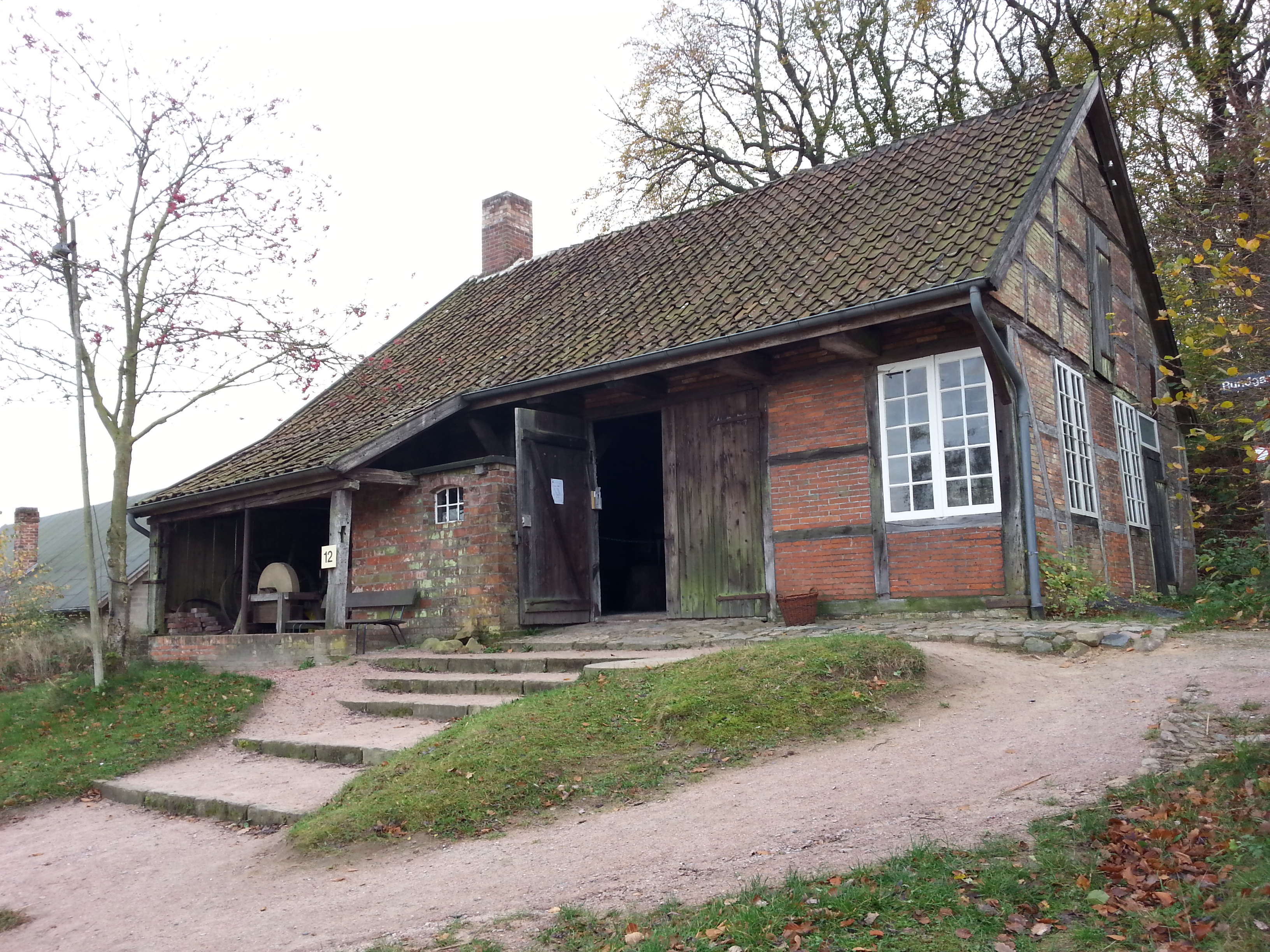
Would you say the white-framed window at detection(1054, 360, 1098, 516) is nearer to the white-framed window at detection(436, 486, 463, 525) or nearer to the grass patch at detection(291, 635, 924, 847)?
the grass patch at detection(291, 635, 924, 847)

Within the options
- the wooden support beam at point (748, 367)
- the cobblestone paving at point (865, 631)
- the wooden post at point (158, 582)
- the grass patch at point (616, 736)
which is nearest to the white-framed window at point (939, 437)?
the cobblestone paving at point (865, 631)

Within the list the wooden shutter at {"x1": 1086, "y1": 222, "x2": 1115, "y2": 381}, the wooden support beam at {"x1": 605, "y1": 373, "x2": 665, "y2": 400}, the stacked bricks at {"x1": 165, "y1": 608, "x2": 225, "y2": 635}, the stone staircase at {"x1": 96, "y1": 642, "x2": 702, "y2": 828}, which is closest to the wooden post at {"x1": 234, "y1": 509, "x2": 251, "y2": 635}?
the stacked bricks at {"x1": 165, "y1": 608, "x2": 225, "y2": 635}

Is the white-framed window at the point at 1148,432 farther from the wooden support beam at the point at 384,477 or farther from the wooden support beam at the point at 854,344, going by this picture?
the wooden support beam at the point at 384,477

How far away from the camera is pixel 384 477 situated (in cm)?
1234

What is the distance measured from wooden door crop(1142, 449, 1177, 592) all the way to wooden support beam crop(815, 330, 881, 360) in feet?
19.1

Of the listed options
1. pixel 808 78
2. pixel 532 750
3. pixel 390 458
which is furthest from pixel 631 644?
pixel 808 78

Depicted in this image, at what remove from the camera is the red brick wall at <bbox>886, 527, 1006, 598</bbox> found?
9523mm

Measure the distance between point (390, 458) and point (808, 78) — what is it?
15.2 meters

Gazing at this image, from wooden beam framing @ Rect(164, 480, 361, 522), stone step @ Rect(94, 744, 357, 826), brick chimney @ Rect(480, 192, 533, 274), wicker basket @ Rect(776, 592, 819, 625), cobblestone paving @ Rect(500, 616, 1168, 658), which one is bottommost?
stone step @ Rect(94, 744, 357, 826)

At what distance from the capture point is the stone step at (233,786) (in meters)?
6.72

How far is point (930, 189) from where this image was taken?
37.6 ft

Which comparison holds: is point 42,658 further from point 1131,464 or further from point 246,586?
point 1131,464

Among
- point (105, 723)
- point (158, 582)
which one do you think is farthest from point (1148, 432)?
point (158, 582)

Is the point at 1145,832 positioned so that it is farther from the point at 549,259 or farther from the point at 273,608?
the point at 549,259
